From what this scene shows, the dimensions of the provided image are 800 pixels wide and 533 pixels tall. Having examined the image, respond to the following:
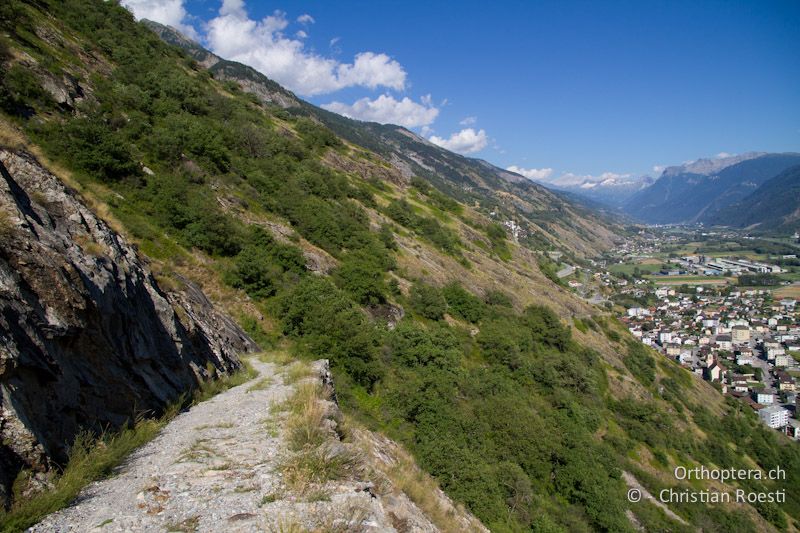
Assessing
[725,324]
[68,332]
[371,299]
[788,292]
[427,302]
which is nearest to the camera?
[68,332]

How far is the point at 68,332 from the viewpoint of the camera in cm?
673

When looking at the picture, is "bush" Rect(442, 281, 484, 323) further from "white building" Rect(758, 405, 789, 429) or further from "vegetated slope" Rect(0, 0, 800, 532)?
"white building" Rect(758, 405, 789, 429)

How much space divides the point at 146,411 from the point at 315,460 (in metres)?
4.10

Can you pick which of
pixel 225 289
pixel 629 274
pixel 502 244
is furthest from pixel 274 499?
pixel 629 274

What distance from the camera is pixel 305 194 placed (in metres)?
35.3

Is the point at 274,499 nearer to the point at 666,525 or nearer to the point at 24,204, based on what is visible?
the point at 24,204

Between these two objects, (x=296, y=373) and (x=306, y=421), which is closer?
(x=306, y=421)

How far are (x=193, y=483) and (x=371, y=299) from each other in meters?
21.8

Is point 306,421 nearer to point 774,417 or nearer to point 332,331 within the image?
point 332,331

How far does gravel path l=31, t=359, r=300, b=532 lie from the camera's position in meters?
4.71

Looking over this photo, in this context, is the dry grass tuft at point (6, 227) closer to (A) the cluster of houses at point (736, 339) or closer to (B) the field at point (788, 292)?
(A) the cluster of houses at point (736, 339)

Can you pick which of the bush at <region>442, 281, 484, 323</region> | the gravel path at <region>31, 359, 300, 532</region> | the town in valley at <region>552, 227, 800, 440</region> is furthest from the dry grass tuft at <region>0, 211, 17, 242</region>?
the town in valley at <region>552, 227, 800, 440</region>

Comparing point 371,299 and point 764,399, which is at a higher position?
point 371,299

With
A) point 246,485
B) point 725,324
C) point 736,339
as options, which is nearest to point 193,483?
point 246,485
